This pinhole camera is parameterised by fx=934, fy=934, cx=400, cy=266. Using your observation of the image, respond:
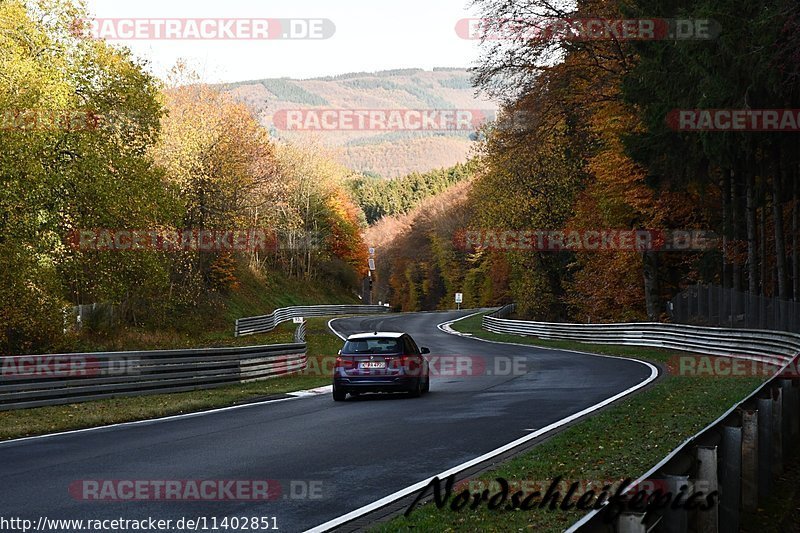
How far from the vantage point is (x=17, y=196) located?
27922mm

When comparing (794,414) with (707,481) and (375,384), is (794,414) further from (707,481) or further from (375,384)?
(375,384)

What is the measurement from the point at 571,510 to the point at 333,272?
296 feet

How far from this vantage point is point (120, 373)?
19516mm

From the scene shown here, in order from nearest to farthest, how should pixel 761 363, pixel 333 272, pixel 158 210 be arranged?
pixel 761 363 < pixel 158 210 < pixel 333 272

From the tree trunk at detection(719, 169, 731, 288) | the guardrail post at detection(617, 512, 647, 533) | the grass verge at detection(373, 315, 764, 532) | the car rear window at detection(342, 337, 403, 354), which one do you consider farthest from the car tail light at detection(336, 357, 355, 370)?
the tree trunk at detection(719, 169, 731, 288)

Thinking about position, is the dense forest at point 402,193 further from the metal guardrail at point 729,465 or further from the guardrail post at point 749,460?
A: the guardrail post at point 749,460

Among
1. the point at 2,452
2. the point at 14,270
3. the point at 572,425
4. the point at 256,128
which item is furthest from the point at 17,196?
the point at 256,128

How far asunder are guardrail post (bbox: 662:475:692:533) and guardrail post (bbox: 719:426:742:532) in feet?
4.95

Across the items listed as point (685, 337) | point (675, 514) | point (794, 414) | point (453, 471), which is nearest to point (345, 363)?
point (453, 471)

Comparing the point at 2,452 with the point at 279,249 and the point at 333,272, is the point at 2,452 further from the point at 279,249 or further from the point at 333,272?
the point at 333,272

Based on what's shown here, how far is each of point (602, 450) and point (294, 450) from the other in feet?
12.1

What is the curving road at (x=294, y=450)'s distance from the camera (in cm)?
801

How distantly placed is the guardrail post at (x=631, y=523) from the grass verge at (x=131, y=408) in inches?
432

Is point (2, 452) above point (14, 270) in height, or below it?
below
